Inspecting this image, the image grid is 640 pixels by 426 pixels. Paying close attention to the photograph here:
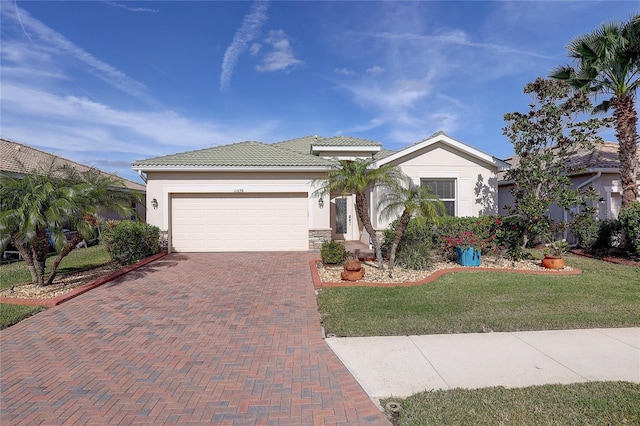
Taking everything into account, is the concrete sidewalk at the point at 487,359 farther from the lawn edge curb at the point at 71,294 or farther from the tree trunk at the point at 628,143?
the tree trunk at the point at 628,143

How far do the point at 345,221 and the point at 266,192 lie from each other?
4.73 meters

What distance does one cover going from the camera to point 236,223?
45.3 feet

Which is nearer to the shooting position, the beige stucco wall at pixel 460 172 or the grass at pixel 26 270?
the grass at pixel 26 270

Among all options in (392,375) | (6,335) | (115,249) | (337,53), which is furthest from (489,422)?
(337,53)

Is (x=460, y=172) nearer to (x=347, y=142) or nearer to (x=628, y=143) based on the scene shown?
(x=628, y=143)

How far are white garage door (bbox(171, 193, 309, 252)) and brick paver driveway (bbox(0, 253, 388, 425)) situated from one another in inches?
225

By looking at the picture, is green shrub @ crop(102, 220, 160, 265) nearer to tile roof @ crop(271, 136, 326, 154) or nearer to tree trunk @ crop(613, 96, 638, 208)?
tile roof @ crop(271, 136, 326, 154)

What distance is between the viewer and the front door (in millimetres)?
16625

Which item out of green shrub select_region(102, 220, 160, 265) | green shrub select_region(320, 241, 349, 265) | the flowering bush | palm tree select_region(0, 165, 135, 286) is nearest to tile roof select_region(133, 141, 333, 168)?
green shrub select_region(102, 220, 160, 265)

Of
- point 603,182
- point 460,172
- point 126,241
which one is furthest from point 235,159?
point 603,182

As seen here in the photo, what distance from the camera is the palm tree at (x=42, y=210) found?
7426mm

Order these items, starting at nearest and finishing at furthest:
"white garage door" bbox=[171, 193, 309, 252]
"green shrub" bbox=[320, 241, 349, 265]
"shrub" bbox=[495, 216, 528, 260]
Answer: "green shrub" bbox=[320, 241, 349, 265], "shrub" bbox=[495, 216, 528, 260], "white garage door" bbox=[171, 193, 309, 252]

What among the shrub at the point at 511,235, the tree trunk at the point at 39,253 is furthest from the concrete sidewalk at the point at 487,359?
the tree trunk at the point at 39,253

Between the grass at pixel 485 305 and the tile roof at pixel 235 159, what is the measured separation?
7127mm
